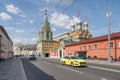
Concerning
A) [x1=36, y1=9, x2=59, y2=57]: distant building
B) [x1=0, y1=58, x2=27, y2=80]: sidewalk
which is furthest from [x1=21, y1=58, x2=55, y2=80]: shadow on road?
[x1=36, y1=9, x2=59, y2=57]: distant building

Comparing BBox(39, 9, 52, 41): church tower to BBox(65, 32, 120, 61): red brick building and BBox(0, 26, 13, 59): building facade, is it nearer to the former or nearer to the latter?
BBox(0, 26, 13, 59): building facade

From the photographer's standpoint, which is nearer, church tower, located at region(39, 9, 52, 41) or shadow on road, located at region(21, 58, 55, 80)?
shadow on road, located at region(21, 58, 55, 80)

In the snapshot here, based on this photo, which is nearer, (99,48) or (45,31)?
(99,48)

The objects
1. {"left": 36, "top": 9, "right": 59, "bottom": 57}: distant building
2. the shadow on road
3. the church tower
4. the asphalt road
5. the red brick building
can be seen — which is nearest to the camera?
the asphalt road

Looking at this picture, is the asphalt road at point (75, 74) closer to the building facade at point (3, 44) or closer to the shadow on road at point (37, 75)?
the shadow on road at point (37, 75)

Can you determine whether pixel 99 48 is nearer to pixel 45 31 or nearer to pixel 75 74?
pixel 75 74

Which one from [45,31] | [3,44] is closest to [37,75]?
[3,44]

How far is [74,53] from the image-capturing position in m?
72.9

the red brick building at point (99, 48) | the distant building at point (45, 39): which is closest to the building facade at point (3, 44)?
the red brick building at point (99, 48)

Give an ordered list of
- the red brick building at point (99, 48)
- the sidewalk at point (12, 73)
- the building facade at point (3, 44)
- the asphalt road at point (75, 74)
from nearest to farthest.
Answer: the asphalt road at point (75, 74) → the sidewalk at point (12, 73) → the red brick building at point (99, 48) → the building facade at point (3, 44)

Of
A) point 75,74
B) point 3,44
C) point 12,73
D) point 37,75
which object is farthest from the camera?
point 3,44

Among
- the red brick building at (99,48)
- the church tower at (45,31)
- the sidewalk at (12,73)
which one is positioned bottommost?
the sidewalk at (12,73)

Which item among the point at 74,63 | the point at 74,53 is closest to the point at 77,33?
the point at 74,53

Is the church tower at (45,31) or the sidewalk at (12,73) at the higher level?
the church tower at (45,31)
